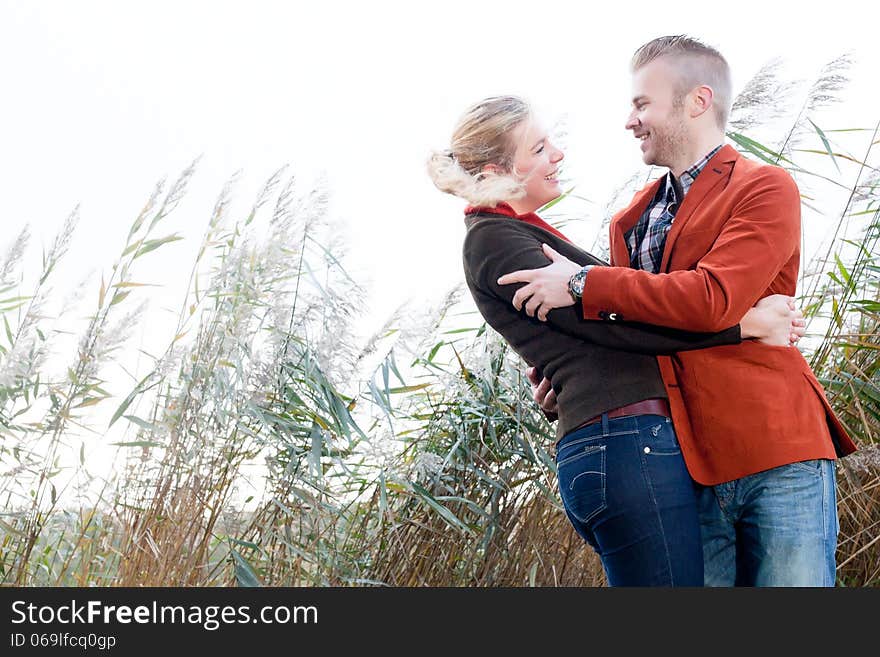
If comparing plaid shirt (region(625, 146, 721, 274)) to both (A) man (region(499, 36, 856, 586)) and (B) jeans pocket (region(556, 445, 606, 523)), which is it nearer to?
(A) man (region(499, 36, 856, 586))

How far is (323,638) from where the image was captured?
1352mm

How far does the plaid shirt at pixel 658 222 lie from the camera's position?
1.26 m

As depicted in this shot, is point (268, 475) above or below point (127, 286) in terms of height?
below

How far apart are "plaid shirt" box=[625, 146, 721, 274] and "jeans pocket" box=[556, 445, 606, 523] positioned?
30 cm

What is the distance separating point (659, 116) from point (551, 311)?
1.17 ft

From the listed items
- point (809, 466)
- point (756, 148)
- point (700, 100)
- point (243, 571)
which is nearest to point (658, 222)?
point (700, 100)

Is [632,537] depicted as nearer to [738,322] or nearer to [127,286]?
[738,322]

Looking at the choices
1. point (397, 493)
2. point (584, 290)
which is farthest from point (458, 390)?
point (584, 290)

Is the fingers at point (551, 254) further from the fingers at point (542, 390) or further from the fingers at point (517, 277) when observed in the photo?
the fingers at point (542, 390)

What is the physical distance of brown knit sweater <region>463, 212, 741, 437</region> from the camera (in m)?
1.12

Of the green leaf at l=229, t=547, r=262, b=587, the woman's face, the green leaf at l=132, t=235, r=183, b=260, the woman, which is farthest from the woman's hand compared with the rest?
the green leaf at l=132, t=235, r=183, b=260

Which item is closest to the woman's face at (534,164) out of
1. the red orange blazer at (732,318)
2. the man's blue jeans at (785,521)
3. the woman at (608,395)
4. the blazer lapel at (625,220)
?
the woman at (608,395)

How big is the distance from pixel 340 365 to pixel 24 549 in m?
0.72

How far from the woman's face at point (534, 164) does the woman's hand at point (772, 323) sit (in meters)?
0.35
